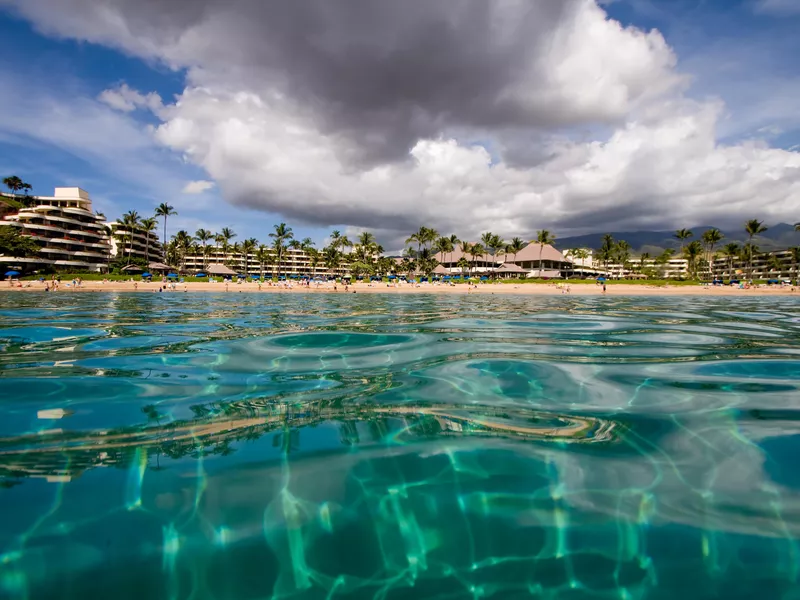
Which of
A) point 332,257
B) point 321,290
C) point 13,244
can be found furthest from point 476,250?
point 13,244

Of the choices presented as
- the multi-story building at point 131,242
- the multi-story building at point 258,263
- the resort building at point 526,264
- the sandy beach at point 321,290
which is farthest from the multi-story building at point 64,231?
the resort building at point 526,264

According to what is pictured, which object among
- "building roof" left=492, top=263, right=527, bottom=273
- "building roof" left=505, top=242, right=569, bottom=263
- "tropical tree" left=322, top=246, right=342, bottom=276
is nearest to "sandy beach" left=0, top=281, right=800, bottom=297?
"building roof" left=492, top=263, right=527, bottom=273

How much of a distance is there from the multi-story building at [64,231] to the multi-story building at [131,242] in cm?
362

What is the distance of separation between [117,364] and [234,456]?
3279mm

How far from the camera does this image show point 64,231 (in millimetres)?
71250

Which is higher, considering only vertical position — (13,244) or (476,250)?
(13,244)

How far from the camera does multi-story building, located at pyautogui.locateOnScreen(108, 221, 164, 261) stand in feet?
279

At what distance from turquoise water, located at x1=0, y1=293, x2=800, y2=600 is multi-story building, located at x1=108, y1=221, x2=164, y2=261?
97.1m

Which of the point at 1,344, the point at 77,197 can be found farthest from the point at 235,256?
the point at 1,344

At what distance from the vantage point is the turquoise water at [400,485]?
1690mm

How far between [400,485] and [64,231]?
9204cm

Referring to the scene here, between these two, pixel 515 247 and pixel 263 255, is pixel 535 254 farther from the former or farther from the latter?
pixel 263 255

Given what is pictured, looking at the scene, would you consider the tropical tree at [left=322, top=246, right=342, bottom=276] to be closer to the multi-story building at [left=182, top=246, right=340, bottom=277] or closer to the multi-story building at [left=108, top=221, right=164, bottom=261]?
the multi-story building at [left=182, top=246, right=340, bottom=277]

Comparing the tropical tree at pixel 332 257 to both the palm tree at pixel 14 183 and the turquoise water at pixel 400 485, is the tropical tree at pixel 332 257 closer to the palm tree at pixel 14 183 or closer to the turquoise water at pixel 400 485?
the palm tree at pixel 14 183
